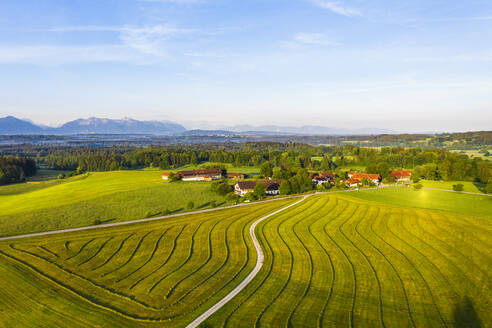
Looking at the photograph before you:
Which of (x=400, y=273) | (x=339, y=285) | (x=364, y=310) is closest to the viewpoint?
(x=364, y=310)

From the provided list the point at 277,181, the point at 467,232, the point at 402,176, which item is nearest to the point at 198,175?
the point at 277,181

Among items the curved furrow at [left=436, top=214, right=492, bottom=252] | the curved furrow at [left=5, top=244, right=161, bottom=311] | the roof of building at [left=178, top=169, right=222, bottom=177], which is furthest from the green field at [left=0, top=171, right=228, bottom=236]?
the curved furrow at [left=436, top=214, right=492, bottom=252]

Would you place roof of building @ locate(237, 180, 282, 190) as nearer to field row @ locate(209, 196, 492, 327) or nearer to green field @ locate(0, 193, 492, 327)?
green field @ locate(0, 193, 492, 327)

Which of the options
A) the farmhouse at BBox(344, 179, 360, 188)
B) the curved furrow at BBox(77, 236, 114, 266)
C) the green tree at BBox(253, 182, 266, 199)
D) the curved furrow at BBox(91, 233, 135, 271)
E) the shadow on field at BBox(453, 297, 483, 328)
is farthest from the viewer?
the farmhouse at BBox(344, 179, 360, 188)

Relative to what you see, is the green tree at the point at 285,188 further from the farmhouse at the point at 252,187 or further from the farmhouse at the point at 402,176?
the farmhouse at the point at 402,176

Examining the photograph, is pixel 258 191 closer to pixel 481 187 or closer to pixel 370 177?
pixel 370 177

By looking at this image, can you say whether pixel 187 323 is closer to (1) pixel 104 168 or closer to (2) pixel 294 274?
(2) pixel 294 274

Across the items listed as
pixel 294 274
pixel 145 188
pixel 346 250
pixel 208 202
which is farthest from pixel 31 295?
pixel 145 188

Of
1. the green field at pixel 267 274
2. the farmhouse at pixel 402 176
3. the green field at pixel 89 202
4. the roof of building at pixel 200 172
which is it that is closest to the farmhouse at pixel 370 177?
the farmhouse at pixel 402 176
